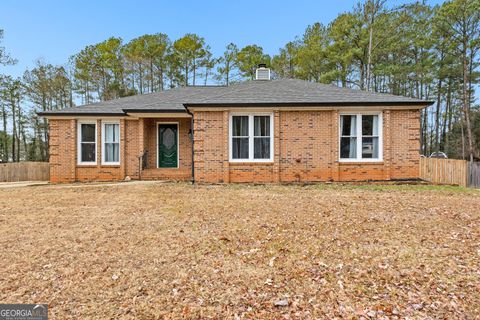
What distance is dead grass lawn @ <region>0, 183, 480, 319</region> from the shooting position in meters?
2.63

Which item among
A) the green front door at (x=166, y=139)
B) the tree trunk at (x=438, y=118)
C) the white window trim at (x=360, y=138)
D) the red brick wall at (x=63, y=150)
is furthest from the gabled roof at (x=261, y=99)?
the tree trunk at (x=438, y=118)

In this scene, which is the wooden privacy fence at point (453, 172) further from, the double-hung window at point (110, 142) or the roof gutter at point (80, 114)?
the roof gutter at point (80, 114)

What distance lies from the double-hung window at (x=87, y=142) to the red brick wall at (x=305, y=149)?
5.47m

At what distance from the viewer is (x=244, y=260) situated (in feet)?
11.8

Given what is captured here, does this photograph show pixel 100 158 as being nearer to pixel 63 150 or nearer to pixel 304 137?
pixel 63 150

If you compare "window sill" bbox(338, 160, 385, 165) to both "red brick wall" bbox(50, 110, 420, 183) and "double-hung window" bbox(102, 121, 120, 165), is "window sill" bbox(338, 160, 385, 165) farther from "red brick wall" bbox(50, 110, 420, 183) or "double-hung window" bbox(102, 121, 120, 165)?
"double-hung window" bbox(102, 121, 120, 165)

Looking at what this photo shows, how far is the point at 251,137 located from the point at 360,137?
4.46 meters

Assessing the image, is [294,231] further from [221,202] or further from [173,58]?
[173,58]

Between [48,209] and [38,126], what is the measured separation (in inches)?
1016

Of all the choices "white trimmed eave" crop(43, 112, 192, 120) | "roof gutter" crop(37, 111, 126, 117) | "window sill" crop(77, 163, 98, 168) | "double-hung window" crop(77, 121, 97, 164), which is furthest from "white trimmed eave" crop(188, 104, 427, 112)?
"window sill" crop(77, 163, 98, 168)

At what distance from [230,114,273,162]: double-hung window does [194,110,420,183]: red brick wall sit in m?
0.28

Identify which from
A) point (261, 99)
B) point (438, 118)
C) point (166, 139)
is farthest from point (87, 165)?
point (438, 118)

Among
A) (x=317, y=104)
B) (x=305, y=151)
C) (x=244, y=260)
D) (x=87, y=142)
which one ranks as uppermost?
(x=317, y=104)

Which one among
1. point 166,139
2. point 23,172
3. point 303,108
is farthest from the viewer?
point 23,172
